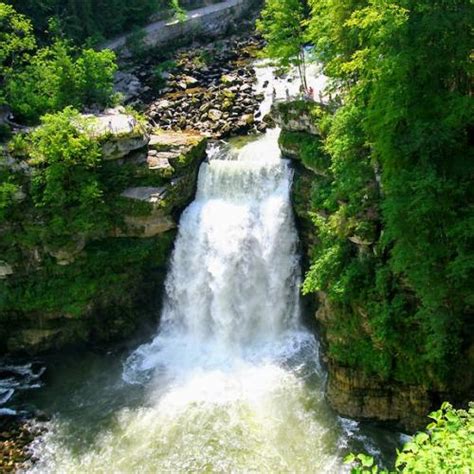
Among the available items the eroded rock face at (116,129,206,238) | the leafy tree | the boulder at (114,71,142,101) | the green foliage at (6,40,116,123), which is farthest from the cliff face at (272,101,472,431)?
the boulder at (114,71,142,101)

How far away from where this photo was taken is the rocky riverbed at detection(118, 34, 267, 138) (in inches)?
1268

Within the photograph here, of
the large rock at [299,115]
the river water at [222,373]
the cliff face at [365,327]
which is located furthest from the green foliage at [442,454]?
the large rock at [299,115]

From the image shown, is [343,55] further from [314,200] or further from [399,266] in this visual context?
[399,266]

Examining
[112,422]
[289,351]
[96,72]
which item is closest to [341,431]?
[289,351]

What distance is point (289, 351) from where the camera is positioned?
24.0 meters

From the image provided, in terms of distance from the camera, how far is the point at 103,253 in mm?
25516

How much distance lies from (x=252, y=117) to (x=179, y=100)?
716 cm

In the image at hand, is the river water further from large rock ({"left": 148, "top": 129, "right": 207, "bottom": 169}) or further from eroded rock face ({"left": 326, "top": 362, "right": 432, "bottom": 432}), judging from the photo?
large rock ({"left": 148, "top": 129, "right": 207, "bottom": 169})

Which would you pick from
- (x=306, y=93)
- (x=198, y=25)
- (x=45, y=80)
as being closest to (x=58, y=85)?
(x=45, y=80)

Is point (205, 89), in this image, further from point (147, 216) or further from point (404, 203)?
point (404, 203)

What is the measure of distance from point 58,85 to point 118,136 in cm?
617

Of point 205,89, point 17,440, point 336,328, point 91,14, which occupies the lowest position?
point 17,440

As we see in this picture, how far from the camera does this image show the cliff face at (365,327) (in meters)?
18.0

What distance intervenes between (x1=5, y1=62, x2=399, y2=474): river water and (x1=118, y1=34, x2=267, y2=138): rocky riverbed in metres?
3.82
